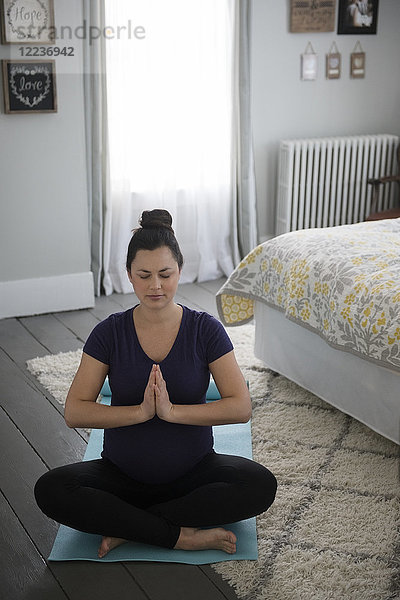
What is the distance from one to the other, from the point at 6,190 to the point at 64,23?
863mm

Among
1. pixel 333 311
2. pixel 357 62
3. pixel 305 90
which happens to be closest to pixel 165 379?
pixel 333 311

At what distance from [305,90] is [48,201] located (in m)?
1.91

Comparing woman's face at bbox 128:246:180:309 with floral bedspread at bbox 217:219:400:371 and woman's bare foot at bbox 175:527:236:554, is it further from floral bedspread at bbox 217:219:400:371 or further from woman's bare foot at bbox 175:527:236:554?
floral bedspread at bbox 217:219:400:371

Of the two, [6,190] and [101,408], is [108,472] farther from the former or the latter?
[6,190]

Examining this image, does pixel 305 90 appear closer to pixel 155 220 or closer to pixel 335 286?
pixel 335 286

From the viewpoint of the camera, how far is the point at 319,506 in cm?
234

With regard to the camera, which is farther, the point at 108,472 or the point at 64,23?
the point at 64,23

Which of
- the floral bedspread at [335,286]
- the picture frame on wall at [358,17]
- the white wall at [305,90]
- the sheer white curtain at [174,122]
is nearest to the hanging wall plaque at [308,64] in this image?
the white wall at [305,90]

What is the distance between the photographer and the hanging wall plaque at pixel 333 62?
4926mm

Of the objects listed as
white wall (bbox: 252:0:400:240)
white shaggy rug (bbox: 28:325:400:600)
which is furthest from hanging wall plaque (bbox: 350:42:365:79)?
white shaggy rug (bbox: 28:325:400:600)

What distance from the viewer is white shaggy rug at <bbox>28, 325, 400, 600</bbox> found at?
78.6 inches

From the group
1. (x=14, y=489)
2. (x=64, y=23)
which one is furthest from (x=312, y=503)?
(x=64, y=23)

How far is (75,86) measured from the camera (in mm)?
3898

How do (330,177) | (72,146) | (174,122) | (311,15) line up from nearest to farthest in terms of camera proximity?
A: (72,146) → (174,122) → (311,15) → (330,177)
